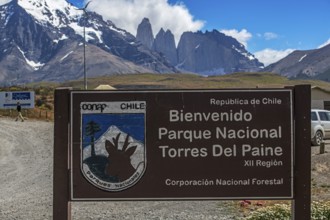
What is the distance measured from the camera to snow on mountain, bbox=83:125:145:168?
18.5ft

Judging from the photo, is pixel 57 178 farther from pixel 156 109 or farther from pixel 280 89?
pixel 280 89

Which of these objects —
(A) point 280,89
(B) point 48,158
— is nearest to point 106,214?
(A) point 280,89

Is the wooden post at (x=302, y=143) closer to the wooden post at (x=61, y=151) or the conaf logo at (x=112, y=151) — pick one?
the conaf logo at (x=112, y=151)

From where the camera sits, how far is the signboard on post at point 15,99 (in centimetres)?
4644

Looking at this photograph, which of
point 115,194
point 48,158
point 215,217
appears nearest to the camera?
point 115,194

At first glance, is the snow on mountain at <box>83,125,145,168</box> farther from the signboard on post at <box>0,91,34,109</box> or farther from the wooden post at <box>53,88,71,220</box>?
the signboard on post at <box>0,91,34,109</box>

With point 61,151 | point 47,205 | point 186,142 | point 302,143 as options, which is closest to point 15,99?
point 47,205

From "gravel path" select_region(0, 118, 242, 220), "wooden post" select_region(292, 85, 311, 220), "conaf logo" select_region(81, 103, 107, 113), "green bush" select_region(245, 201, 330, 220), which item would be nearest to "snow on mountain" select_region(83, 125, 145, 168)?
"conaf logo" select_region(81, 103, 107, 113)

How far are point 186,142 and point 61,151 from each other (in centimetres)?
127

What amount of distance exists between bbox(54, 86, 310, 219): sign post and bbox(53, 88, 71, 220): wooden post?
1cm

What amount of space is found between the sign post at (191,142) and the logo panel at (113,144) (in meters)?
0.01

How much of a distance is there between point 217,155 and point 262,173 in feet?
1.61

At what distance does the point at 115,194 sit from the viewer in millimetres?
5613

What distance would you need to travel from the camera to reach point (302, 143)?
5.73 metres
